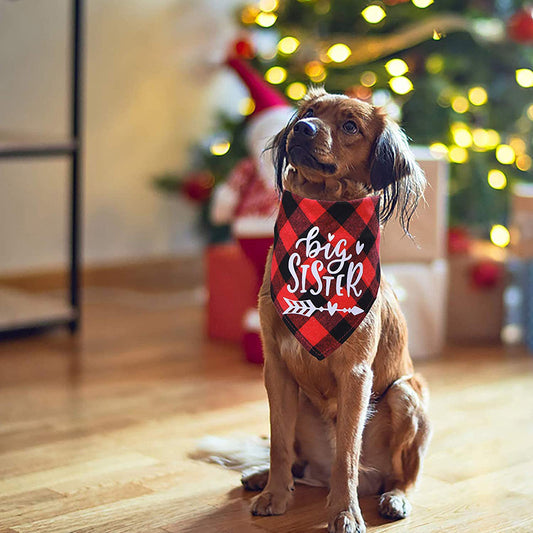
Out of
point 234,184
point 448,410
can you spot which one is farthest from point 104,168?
point 448,410

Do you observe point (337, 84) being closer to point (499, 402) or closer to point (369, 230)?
point (499, 402)

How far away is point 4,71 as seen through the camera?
362 centimetres

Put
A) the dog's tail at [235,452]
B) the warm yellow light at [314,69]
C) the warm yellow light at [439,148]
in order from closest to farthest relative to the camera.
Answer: the dog's tail at [235,452], the warm yellow light at [439,148], the warm yellow light at [314,69]

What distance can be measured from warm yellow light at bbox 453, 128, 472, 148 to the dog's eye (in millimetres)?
1821

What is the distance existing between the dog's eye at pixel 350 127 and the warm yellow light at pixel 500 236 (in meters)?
1.84

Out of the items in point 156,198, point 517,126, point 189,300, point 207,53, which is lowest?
point 189,300

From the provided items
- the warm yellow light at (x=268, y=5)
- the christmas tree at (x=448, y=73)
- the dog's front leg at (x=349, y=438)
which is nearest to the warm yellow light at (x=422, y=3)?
the christmas tree at (x=448, y=73)

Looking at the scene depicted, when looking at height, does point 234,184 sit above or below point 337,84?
below

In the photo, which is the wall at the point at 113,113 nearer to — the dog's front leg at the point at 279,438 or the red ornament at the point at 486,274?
the red ornament at the point at 486,274

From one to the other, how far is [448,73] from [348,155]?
1.99 m

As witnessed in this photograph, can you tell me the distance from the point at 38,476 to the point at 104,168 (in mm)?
2156

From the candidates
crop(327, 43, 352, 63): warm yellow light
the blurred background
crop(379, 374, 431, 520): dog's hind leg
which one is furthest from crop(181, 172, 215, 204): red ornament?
crop(379, 374, 431, 520): dog's hind leg

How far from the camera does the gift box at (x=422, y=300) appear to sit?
3.06 m

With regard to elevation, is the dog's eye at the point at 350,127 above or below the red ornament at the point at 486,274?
above
